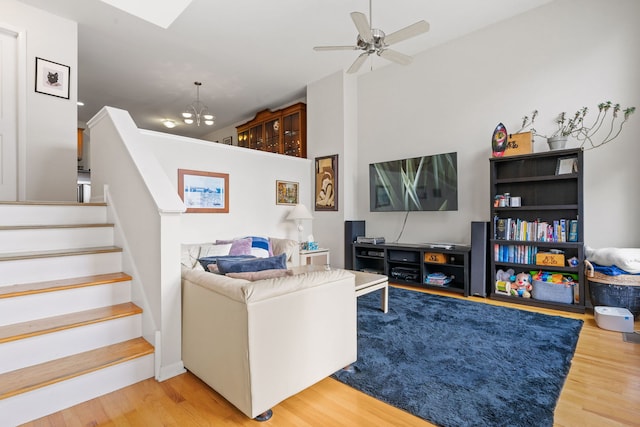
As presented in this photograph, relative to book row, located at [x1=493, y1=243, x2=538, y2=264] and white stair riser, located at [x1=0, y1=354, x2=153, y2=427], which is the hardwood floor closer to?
white stair riser, located at [x1=0, y1=354, x2=153, y2=427]

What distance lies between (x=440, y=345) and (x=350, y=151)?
3528 millimetres

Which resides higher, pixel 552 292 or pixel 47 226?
pixel 47 226

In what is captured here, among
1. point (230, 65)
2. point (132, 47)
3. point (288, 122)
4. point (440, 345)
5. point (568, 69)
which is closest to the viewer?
point (440, 345)

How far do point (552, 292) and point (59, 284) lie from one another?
14.0ft

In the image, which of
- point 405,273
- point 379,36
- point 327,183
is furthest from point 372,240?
point 379,36

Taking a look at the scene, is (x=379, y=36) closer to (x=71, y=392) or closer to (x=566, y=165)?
(x=566, y=165)

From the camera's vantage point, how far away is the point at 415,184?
4.34 meters

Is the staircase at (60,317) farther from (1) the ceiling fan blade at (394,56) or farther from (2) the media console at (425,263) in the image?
(2) the media console at (425,263)

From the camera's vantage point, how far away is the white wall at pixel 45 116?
335 cm

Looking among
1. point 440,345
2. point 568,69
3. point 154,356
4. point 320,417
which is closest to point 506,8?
point 568,69

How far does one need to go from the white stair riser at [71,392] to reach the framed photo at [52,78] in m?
3.45

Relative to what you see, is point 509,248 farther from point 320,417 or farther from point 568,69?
point 320,417

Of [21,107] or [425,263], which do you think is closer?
[21,107]

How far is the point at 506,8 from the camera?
11.7 feet
